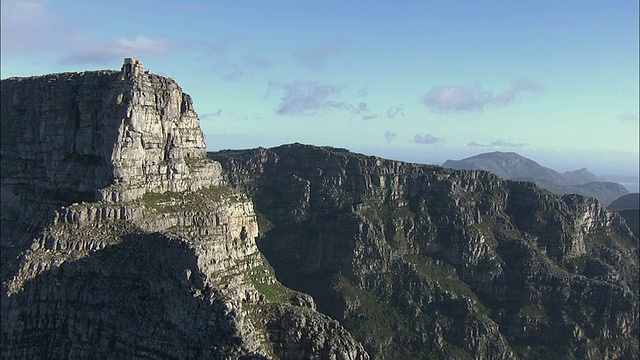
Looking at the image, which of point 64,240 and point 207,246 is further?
point 207,246

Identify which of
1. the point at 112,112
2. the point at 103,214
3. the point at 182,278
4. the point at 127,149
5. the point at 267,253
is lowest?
the point at 267,253

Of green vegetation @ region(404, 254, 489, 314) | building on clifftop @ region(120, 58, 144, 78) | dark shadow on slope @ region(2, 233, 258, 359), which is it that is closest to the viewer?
dark shadow on slope @ region(2, 233, 258, 359)

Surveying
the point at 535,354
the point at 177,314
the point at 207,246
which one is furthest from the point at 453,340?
the point at 177,314

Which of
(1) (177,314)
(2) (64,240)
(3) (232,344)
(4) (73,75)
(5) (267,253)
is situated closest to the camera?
(3) (232,344)

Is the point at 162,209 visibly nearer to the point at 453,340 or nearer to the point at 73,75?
the point at 73,75

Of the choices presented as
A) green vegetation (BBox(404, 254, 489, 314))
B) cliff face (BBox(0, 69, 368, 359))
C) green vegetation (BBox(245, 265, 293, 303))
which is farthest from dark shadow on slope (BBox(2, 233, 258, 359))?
green vegetation (BBox(404, 254, 489, 314))

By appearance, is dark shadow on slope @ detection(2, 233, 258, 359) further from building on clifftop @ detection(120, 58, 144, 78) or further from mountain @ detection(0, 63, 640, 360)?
building on clifftop @ detection(120, 58, 144, 78)

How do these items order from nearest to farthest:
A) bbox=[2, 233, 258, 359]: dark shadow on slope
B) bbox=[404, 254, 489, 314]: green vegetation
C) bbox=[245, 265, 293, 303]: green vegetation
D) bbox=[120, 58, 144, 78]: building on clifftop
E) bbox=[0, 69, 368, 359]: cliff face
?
bbox=[0, 69, 368, 359]: cliff face
bbox=[2, 233, 258, 359]: dark shadow on slope
bbox=[120, 58, 144, 78]: building on clifftop
bbox=[245, 265, 293, 303]: green vegetation
bbox=[404, 254, 489, 314]: green vegetation

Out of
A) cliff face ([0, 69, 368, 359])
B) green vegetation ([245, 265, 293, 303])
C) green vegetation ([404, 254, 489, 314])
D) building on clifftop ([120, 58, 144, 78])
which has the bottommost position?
green vegetation ([404, 254, 489, 314])

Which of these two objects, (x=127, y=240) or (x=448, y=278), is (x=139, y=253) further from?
(x=448, y=278)
